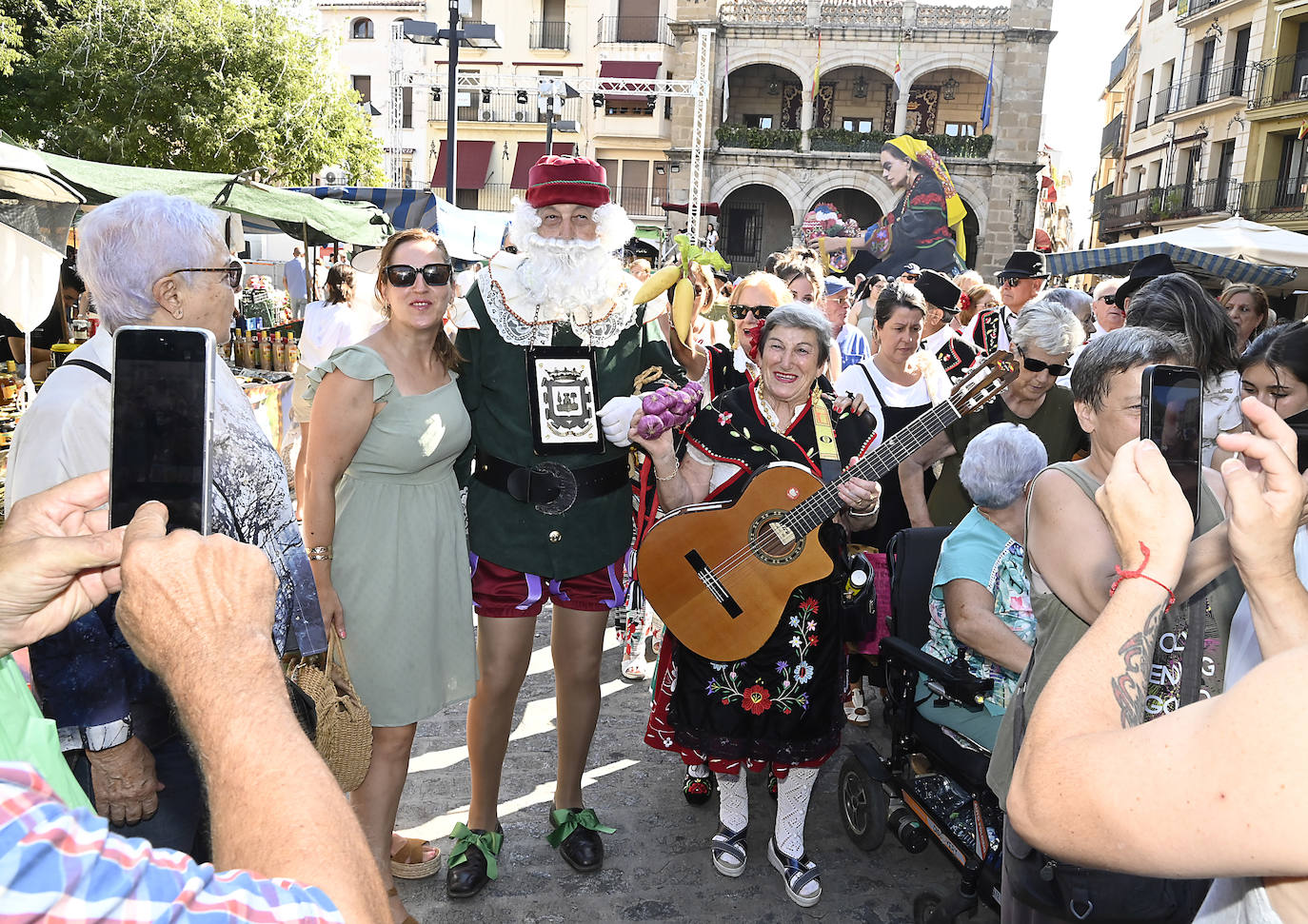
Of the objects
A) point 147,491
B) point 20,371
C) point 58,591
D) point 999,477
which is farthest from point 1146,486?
point 20,371

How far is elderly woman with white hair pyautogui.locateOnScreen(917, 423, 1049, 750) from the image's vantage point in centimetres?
289

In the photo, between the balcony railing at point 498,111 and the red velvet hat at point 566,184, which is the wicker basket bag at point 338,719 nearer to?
the red velvet hat at point 566,184

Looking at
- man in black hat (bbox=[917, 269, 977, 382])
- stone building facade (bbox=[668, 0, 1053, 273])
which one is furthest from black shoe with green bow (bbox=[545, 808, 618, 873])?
stone building facade (bbox=[668, 0, 1053, 273])

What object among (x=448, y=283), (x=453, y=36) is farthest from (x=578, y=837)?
(x=453, y=36)

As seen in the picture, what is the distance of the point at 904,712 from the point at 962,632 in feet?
1.44

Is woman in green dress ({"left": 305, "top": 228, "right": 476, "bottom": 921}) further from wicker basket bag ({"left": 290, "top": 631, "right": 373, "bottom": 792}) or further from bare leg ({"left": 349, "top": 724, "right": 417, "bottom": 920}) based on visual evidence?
wicker basket bag ({"left": 290, "top": 631, "right": 373, "bottom": 792})

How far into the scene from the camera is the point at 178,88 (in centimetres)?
1730

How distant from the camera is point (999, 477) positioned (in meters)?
2.98

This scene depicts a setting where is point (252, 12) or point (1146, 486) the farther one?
point (252, 12)

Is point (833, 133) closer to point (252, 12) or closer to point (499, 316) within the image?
point (252, 12)

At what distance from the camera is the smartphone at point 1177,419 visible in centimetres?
136

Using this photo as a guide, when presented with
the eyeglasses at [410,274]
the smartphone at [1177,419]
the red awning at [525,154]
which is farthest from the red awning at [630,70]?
the smartphone at [1177,419]

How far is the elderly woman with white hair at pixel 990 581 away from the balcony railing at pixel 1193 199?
3018 cm

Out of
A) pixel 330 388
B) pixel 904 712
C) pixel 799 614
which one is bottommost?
pixel 904 712
